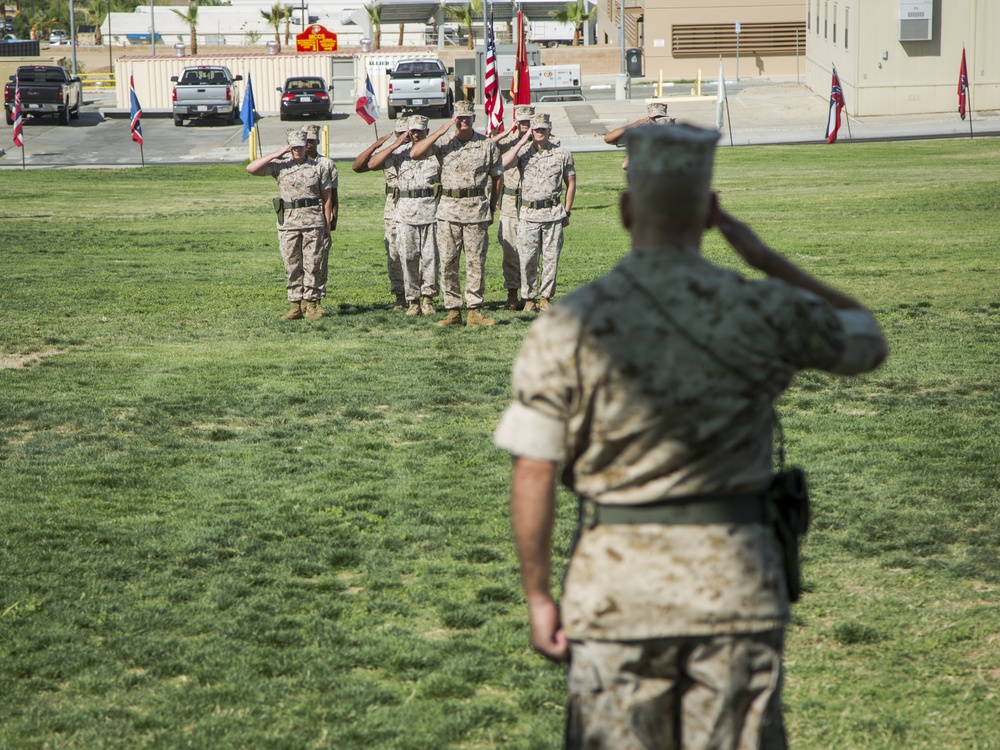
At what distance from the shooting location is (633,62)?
69938mm

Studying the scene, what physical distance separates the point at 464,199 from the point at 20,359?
4.77m

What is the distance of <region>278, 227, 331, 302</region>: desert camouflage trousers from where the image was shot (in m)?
13.6

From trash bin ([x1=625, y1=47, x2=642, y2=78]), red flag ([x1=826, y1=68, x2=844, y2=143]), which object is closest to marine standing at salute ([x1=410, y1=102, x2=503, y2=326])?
red flag ([x1=826, y1=68, x2=844, y2=143])

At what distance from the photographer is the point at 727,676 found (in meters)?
2.90

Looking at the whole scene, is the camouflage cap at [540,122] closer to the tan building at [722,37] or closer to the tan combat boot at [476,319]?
the tan combat boot at [476,319]

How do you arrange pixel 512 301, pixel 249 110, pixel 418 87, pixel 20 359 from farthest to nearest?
pixel 418 87
pixel 249 110
pixel 512 301
pixel 20 359

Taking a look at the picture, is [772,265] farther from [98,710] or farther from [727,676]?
[98,710]

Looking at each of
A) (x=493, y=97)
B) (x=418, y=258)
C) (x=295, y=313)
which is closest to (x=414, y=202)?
(x=418, y=258)

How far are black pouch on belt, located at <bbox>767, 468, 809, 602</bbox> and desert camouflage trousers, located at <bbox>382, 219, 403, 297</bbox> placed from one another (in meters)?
11.3

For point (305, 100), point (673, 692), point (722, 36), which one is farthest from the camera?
point (722, 36)

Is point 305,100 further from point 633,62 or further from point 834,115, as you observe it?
point 633,62

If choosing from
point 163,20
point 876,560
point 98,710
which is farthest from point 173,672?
point 163,20

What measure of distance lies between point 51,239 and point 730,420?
2102 centimetres

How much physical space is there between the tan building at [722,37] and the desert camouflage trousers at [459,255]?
5519 centimetres
